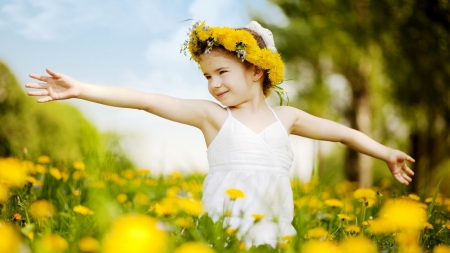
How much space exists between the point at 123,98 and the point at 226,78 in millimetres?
545

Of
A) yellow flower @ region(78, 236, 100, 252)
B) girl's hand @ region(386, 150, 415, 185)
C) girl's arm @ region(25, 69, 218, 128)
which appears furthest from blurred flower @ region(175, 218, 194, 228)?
girl's hand @ region(386, 150, 415, 185)

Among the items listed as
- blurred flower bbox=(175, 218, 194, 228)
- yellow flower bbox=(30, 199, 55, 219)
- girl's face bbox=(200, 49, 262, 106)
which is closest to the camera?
blurred flower bbox=(175, 218, 194, 228)

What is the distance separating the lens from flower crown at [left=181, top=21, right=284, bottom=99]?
279 centimetres

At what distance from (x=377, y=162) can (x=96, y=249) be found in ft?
55.0

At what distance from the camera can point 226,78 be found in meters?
2.72

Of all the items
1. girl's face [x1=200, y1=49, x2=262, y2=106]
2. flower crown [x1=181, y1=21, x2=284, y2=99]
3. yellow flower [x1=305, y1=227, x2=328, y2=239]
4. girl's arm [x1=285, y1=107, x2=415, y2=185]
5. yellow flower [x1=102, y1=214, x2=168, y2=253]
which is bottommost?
yellow flower [x1=102, y1=214, x2=168, y2=253]

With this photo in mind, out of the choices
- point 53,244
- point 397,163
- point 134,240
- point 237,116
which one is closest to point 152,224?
point 134,240

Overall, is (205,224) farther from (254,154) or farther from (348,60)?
(348,60)

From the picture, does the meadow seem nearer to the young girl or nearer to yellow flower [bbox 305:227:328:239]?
yellow flower [bbox 305:227:328:239]

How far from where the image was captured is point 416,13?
733 cm

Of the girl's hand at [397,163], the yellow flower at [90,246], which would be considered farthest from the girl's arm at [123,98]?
the girl's hand at [397,163]

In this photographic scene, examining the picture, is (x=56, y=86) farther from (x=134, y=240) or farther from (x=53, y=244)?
(x=134, y=240)

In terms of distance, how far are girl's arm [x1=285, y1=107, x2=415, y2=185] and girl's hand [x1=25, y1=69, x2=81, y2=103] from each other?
1201 millimetres

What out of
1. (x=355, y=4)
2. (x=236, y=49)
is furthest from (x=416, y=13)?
(x=236, y=49)
